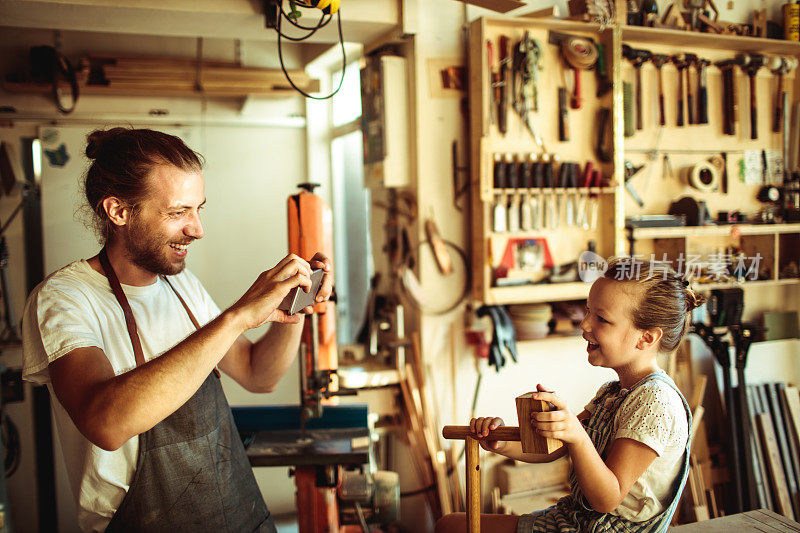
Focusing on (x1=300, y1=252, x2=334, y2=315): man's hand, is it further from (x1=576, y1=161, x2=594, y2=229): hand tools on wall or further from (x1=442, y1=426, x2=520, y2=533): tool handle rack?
(x1=576, y1=161, x2=594, y2=229): hand tools on wall

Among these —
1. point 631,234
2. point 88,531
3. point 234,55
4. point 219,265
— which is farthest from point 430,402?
point 234,55

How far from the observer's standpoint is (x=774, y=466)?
11.9 ft

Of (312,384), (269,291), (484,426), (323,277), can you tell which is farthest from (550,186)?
(269,291)

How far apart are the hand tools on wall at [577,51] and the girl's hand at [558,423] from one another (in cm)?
241

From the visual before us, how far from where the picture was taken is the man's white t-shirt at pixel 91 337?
55.2 inches

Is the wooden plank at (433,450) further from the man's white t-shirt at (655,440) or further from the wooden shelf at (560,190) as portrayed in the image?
the man's white t-shirt at (655,440)

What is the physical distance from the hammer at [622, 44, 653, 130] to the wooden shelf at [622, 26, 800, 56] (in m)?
0.08

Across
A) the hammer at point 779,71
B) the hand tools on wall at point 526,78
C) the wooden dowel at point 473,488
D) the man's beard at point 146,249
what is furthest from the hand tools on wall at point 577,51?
the man's beard at point 146,249

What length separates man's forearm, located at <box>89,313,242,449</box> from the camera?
1.25 m

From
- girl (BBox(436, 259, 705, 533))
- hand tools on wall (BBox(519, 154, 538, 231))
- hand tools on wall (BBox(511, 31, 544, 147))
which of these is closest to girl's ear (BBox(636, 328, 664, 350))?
girl (BBox(436, 259, 705, 533))

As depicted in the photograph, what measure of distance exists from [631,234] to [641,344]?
1.85 meters

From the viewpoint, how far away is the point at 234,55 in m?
4.25

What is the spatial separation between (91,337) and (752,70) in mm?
3877

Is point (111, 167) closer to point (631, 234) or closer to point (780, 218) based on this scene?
point (631, 234)
